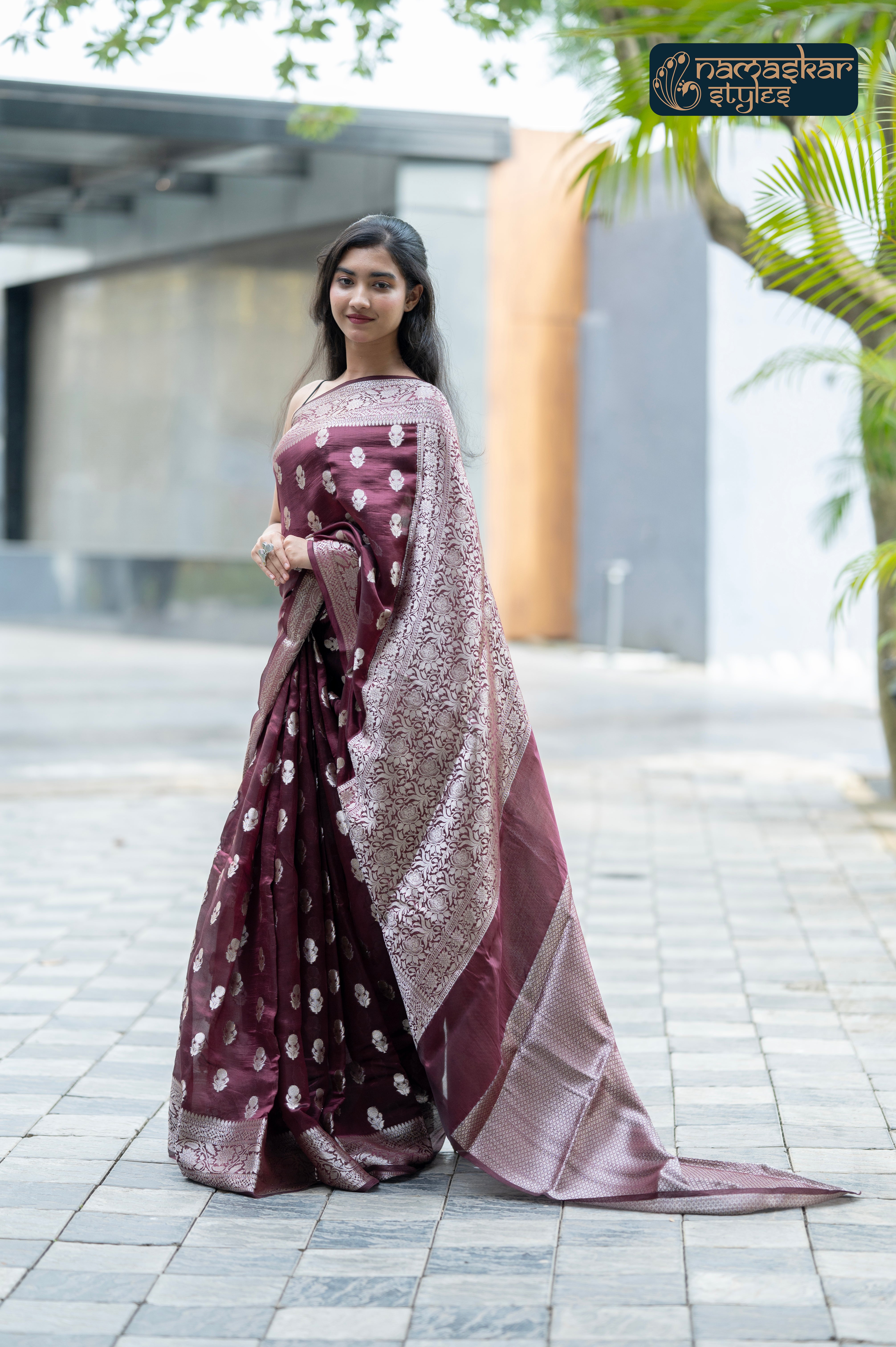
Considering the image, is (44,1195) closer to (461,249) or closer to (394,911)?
(394,911)

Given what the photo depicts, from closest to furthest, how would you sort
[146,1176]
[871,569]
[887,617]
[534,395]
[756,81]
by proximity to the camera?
[146,1176]
[756,81]
[871,569]
[887,617]
[534,395]

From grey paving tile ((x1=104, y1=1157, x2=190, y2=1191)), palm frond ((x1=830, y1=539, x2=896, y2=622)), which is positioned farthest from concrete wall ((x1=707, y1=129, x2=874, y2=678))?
grey paving tile ((x1=104, y1=1157, x2=190, y2=1191))

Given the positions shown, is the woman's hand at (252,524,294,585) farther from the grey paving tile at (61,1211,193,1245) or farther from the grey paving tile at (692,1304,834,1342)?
the grey paving tile at (692,1304,834,1342)

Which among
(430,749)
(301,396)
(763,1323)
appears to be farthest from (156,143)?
(763,1323)

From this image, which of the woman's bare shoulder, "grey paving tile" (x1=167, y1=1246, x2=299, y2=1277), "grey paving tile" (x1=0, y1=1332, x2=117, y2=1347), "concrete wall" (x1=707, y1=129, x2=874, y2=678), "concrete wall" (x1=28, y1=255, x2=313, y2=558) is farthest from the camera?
"concrete wall" (x1=28, y1=255, x2=313, y2=558)

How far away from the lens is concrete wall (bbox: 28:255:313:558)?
1608cm

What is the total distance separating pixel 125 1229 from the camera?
2.53 metres

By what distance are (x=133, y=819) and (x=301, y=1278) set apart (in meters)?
4.57

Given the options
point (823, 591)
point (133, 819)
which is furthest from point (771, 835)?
point (823, 591)

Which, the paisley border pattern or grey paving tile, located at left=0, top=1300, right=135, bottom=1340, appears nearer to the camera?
grey paving tile, located at left=0, top=1300, right=135, bottom=1340

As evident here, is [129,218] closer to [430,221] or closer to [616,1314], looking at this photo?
[430,221]

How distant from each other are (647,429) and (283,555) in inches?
483

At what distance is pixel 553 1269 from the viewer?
238 centimetres

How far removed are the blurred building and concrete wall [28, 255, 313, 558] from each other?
3 cm
